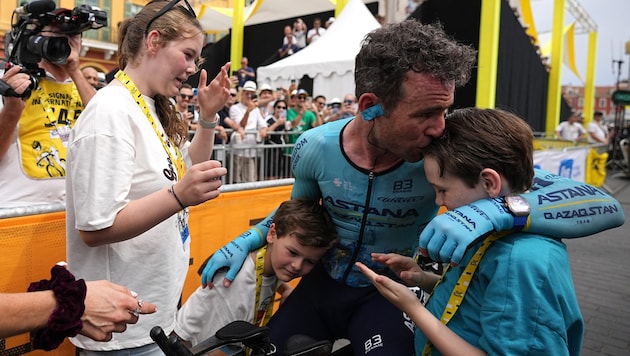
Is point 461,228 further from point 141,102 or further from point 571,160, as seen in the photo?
point 571,160

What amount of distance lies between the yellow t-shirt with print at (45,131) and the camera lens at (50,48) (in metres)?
0.19

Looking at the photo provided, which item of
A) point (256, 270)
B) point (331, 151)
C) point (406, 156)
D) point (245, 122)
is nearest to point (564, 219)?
point (406, 156)

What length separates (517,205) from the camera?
1377 millimetres

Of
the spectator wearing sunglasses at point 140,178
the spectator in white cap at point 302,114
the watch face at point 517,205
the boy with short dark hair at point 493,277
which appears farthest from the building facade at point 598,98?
the spectator wearing sunglasses at point 140,178

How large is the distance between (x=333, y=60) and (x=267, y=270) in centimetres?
876

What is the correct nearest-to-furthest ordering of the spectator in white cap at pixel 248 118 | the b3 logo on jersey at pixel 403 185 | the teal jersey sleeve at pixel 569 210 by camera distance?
the teal jersey sleeve at pixel 569 210 → the b3 logo on jersey at pixel 403 185 → the spectator in white cap at pixel 248 118

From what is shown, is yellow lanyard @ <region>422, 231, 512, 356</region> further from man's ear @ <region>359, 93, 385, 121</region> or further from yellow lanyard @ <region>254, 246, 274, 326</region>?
yellow lanyard @ <region>254, 246, 274, 326</region>

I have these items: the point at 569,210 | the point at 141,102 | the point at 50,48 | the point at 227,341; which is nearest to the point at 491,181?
the point at 569,210

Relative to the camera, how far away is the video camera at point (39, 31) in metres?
2.56

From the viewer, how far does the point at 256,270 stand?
81.3 inches

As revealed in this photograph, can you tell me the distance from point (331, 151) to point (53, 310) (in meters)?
1.17

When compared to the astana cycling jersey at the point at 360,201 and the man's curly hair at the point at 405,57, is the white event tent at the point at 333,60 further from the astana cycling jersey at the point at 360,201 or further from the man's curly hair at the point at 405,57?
the man's curly hair at the point at 405,57

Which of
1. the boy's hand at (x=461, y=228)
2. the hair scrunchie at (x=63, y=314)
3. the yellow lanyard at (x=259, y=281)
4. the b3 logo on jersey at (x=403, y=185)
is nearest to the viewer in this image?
the hair scrunchie at (x=63, y=314)

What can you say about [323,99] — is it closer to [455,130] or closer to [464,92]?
[464,92]
